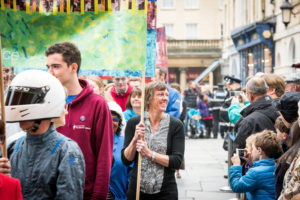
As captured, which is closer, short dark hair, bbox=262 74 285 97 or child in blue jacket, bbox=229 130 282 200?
child in blue jacket, bbox=229 130 282 200

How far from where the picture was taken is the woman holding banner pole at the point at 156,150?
4426 millimetres

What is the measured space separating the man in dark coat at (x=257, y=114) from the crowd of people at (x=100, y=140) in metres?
0.01

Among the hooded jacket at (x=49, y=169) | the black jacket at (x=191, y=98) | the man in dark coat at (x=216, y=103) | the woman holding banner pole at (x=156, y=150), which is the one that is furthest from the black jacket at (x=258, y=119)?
the black jacket at (x=191, y=98)

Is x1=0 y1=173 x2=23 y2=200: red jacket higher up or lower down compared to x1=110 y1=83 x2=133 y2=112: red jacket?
lower down

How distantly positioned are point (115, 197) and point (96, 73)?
1386 millimetres

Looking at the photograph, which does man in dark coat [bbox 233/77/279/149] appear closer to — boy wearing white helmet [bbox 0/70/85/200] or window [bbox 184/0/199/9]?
boy wearing white helmet [bbox 0/70/85/200]

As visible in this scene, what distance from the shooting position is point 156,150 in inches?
178

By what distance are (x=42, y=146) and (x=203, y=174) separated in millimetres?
7955

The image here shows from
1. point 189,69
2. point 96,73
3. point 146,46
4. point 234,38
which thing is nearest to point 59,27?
point 96,73

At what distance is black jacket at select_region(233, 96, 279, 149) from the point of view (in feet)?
19.0

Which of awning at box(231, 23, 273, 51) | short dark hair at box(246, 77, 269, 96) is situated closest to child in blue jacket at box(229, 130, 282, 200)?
short dark hair at box(246, 77, 269, 96)

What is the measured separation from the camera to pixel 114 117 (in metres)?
5.21

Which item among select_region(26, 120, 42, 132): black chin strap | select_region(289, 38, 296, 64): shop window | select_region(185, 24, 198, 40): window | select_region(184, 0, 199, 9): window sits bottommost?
select_region(26, 120, 42, 132): black chin strap

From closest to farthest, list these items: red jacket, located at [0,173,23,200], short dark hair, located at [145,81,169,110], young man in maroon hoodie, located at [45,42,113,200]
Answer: red jacket, located at [0,173,23,200] < young man in maroon hoodie, located at [45,42,113,200] < short dark hair, located at [145,81,169,110]
